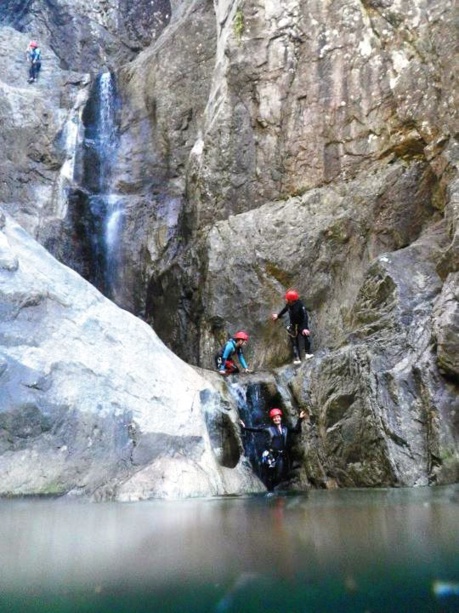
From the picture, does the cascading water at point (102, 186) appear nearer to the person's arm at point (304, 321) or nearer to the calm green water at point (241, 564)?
the person's arm at point (304, 321)

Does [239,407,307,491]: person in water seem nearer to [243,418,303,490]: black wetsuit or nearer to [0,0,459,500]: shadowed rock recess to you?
[243,418,303,490]: black wetsuit

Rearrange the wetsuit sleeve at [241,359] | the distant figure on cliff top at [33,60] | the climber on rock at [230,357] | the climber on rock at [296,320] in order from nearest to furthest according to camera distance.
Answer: the climber on rock at [296,320] < the climber on rock at [230,357] < the wetsuit sleeve at [241,359] < the distant figure on cliff top at [33,60]

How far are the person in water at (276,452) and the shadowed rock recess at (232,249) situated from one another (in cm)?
27

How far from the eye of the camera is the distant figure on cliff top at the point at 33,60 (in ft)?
91.1

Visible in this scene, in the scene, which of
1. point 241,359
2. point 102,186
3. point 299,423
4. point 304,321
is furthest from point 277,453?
point 102,186

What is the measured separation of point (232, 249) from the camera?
18.0 meters

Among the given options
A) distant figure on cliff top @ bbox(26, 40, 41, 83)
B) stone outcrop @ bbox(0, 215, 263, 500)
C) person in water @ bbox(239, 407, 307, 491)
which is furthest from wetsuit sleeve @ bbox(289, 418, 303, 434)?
distant figure on cliff top @ bbox(26, 40, 41, 83)

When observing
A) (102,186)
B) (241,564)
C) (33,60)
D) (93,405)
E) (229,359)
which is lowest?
(241,564)

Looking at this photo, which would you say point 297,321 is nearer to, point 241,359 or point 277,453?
point 241,359

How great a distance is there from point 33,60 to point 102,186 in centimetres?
870

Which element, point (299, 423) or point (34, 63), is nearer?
point (299, 423)

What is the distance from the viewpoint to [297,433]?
43.0ft

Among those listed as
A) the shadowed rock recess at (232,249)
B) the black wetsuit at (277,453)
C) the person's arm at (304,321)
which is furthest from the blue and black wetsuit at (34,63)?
the black wetsuit at (277,453)

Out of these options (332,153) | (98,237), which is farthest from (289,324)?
(98,237)
